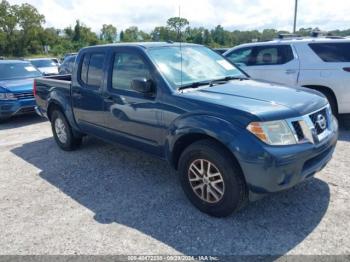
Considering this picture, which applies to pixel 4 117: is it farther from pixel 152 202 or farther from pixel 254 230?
pixel 254 230

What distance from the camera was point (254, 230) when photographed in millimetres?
3162

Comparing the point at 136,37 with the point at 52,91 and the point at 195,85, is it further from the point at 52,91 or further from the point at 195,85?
the point at 195,85

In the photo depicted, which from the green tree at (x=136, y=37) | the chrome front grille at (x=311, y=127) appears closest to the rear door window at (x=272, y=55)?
the green tree at (x=136, y=37)

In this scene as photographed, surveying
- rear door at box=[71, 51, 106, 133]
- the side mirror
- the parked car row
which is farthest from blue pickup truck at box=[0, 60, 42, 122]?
the side mirror

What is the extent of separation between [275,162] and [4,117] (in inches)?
303

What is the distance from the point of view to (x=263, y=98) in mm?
3346

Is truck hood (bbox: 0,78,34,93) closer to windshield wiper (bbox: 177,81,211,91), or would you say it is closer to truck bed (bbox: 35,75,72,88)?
truck bed (bbox: 35,75,72,88)

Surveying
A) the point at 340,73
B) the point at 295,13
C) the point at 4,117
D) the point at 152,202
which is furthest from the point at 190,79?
the point at 295,13

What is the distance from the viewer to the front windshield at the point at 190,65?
385cm

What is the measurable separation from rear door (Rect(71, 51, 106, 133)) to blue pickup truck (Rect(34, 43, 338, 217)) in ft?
0.05

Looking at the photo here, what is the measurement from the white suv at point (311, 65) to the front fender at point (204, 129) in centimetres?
316

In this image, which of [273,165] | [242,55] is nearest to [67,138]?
[273,165]

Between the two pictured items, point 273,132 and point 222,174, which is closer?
point 273,132

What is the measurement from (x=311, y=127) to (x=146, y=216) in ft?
6.20
